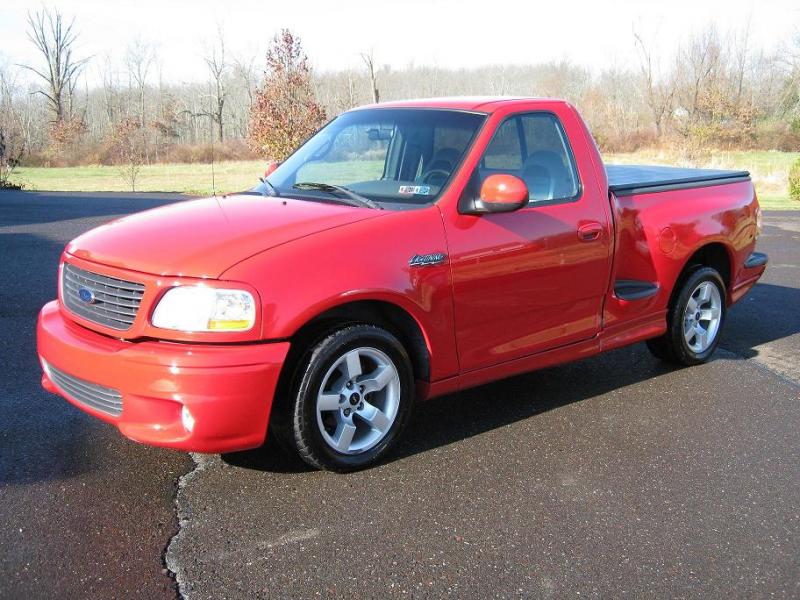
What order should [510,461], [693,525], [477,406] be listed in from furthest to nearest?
[477,406] < [510,461] < [693,525]

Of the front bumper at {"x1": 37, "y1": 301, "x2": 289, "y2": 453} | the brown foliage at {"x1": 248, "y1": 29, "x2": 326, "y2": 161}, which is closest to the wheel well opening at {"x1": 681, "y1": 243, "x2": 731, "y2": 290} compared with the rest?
the front bumper at {"x1": 37, "y1": 301, "x2": 289, "y2": 453}

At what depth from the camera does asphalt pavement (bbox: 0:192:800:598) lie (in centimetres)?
300

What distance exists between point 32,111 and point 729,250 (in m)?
85.6

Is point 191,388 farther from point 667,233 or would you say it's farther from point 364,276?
point 667,233

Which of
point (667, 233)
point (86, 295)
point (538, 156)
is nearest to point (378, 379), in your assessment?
point (86, 295)

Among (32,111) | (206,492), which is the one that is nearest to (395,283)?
(206,492)

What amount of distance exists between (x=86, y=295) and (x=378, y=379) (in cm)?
146

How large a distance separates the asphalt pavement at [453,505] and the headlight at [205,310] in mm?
833

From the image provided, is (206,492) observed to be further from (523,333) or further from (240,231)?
(523,333)

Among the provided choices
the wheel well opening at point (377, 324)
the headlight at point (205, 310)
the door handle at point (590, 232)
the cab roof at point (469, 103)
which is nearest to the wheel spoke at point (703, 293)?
the door handle at point (590, 232)

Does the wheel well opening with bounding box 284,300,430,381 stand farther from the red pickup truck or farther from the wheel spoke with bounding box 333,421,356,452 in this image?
the wheel spoke with bounding box 333,421,356,452

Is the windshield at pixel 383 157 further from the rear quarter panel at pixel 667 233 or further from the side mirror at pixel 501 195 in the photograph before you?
the rear quarter panel at pixel 667 233

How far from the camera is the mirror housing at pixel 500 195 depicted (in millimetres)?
4102

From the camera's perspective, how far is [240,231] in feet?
12.4
